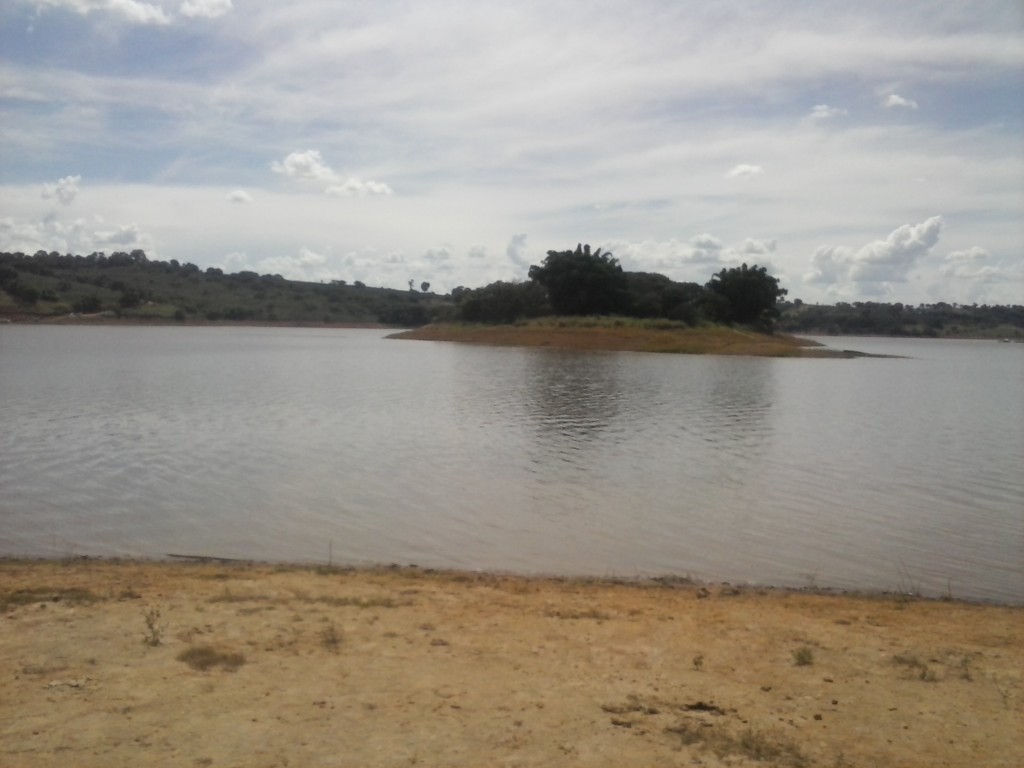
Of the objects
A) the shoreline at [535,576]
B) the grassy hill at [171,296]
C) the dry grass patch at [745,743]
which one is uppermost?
the grassy hill at [171,296]

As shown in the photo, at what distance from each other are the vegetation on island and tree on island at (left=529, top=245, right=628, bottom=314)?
0.08 metres

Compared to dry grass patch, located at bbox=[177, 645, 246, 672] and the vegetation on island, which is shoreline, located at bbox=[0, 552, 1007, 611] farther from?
the vegetation on island

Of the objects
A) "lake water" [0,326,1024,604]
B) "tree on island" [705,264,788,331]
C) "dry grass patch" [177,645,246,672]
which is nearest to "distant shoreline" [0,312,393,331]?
"tree on island" [705,264,788,331]

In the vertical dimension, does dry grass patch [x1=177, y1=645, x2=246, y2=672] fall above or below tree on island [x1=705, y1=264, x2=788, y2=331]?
below

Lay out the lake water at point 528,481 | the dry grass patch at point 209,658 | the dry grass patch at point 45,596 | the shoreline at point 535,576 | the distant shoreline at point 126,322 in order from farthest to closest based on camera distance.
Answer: the distant shoreline at point 126,322, the lake water at point 528,481, the shoreline at point 535,576, the dry grass patch at point 45,596, the dry grass patch at point 209,658

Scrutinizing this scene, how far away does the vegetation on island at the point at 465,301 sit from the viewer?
75.1 m

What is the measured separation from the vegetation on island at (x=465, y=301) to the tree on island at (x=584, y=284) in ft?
0.27

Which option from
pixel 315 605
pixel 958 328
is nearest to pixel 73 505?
pixel 315 605

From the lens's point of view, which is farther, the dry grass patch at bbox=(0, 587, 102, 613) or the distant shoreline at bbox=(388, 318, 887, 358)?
the distant shoreline at bbox=(388, 318, 887, 358)

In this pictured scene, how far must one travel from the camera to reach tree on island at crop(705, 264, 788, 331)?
247 ft

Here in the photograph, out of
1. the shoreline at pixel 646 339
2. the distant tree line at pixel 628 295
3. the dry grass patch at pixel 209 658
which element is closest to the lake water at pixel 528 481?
the dry grass patch at pixel 209 658

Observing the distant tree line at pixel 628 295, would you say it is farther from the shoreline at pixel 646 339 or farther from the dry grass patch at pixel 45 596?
the dry grass patch at pixel 45 596

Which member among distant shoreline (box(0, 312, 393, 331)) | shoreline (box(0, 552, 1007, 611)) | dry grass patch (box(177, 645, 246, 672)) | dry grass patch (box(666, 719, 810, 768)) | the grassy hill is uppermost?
the grassy hill

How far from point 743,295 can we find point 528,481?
64870mm
